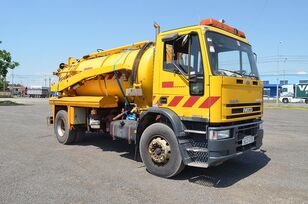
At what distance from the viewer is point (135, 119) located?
783 cm

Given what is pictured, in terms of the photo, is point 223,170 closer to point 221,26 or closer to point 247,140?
point 247,140

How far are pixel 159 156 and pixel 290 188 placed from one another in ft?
8.09

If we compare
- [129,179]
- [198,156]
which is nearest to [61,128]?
[129,179]

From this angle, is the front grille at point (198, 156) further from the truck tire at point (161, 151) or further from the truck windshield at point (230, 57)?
the truck windshield at point (230, 57)

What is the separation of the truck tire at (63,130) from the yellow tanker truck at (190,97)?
2342mm

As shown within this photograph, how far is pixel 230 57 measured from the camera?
21.2ft

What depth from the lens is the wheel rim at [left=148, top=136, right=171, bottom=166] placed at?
20.4 feet

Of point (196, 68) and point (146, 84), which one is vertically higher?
point (196, 68)

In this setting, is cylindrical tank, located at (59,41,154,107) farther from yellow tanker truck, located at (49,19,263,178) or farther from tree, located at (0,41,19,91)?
tree, located at (0,41,19,91)

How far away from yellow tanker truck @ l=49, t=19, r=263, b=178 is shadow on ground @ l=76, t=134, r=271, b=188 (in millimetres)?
438

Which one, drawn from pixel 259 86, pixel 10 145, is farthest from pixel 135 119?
pixel 10 145

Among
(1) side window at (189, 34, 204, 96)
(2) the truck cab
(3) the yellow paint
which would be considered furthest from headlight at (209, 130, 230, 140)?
(2) the truck cab

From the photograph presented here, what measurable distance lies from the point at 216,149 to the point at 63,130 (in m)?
6.29

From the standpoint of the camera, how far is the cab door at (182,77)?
5.83 meters
